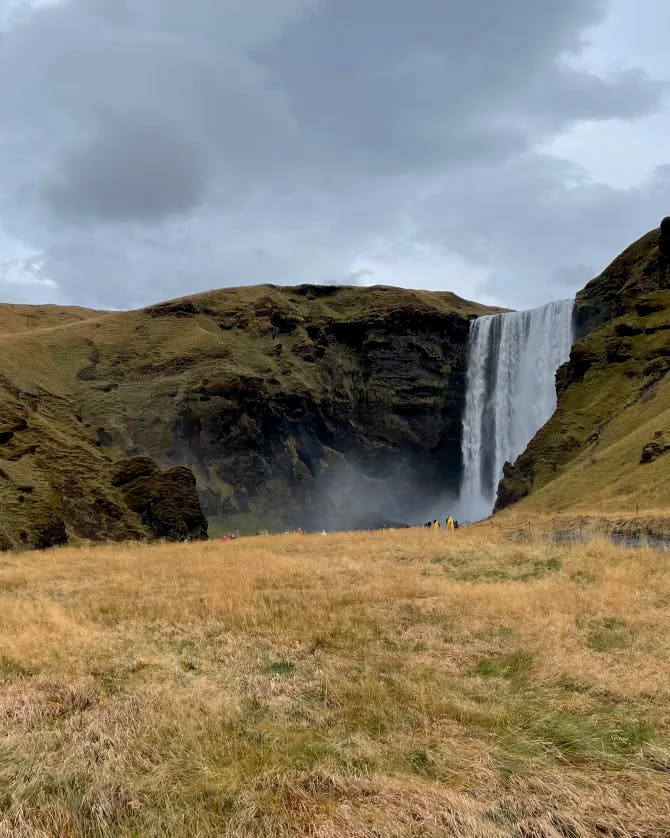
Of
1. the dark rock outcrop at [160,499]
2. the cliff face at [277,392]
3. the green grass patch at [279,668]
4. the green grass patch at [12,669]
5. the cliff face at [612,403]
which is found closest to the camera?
the green grass patch at [12,669]

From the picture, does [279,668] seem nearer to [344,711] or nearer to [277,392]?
[344,711]

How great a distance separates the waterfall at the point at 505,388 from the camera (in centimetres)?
7006

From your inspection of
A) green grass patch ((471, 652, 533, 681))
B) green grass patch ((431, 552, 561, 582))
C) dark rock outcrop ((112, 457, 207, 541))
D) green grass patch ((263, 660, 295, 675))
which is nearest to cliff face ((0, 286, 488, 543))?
dark rock outcrop ((112, 457, 207, 541))

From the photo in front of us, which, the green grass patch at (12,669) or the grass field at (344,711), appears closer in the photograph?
the grass field at (344,711)

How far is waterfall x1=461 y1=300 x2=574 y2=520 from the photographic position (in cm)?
7006

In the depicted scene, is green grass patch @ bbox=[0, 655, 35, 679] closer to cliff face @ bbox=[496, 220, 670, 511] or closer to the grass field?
the grass field

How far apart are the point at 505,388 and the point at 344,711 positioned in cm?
7261

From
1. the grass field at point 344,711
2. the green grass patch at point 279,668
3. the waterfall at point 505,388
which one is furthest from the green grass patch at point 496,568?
the waterfall at point 505,388

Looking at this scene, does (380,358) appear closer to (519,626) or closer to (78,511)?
(78,511)

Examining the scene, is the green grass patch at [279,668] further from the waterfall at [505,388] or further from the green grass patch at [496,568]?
the waterfall at [505,388]

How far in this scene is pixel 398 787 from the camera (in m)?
4.32

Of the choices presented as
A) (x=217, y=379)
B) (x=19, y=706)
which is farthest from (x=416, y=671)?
(x=217, y=379)

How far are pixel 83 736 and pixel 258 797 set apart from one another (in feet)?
6.73

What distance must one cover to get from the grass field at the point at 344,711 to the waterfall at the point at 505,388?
198 feet
